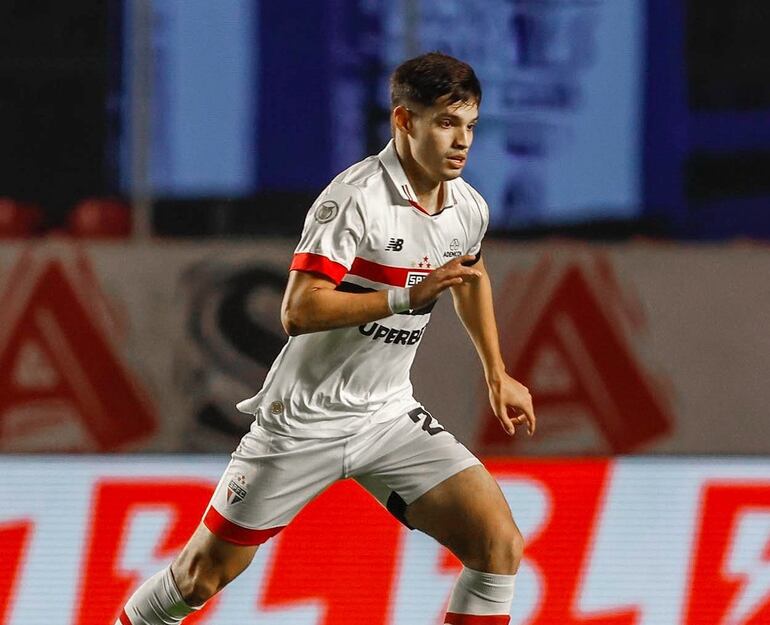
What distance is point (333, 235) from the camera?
3418 millimetres

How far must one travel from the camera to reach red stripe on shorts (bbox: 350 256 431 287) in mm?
3535

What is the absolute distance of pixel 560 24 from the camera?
640 cm

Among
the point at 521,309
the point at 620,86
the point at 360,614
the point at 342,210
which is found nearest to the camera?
the point at 342,210

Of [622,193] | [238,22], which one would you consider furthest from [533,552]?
[238,22]

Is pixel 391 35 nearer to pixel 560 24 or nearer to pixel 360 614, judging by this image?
pixel 560 24

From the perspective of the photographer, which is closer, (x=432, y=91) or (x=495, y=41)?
(x=432, y=91)

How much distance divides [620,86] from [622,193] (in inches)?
17.7

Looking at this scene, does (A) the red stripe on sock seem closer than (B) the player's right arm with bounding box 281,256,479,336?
No

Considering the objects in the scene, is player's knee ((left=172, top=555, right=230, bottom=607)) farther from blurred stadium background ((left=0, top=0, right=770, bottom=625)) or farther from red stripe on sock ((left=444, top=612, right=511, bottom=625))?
blurred stadium background ((left=0, top=0, right=770, bottom=625))

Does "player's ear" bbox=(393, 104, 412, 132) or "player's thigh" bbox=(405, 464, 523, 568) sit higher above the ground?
"player's ear" bbox=(393, 104, 412, 132)

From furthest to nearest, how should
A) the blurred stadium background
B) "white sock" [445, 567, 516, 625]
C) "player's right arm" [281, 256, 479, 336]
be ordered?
1. the blurred stadium background
2. "white sock" [445, 567, 516, 625]
3. "player's right arm" [281, 256, 479, 336]

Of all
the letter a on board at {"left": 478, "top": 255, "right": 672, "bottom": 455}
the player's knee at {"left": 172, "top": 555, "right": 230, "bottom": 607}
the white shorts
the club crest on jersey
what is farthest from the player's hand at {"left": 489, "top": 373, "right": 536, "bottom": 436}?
the letter a on board at {"left": 478, "top": 255, "right": 672, "bottom": 455}

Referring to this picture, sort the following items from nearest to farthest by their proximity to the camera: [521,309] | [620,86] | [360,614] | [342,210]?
[342,210] → [360,614] → [521,309] → [620,86]

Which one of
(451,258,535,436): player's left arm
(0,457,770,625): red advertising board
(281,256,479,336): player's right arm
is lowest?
(0,457,770,625): red advertising board
